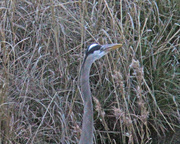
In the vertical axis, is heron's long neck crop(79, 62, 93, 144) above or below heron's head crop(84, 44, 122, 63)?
below

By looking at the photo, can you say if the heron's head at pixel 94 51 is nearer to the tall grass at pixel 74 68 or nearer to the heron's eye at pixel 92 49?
the heron's eye at pixel 92 49

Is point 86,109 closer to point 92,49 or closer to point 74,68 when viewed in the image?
point 92,49

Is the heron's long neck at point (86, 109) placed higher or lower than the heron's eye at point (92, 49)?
lower

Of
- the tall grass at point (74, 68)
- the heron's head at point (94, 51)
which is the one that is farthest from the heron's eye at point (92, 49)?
the tall grass at point (74, 68)

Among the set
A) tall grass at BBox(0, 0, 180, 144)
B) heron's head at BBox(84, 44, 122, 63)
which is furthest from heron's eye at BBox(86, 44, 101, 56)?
tall grass at BBox(0, 0, 180, 144)

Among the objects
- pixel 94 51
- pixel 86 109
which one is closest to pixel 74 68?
pixel 94 51

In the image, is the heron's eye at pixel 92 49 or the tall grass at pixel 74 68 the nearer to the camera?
the heron's eye at pixel 92 49

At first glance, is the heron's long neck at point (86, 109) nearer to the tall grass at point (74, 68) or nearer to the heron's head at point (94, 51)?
the heron's head at point (94, 51)

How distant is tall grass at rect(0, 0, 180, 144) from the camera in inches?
148

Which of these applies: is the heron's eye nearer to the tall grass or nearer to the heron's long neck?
the heron's long neck

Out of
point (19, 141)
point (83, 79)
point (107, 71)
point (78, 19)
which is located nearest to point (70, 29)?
point (78, 19)

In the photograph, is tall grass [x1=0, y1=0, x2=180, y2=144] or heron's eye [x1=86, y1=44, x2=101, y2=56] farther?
tall grass [x1=0, y1=0, x2=180, y2=144]

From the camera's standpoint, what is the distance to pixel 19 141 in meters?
3.70

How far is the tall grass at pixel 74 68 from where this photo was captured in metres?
3.77
